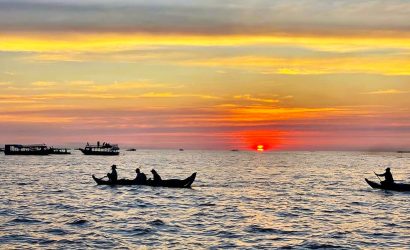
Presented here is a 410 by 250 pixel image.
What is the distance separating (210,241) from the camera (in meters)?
26.8

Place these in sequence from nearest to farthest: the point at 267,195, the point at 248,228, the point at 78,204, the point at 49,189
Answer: the point at 248,228 < the point at 78,204 < the point at 267,195 < the point at 49,189

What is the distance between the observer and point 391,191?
53688 mm

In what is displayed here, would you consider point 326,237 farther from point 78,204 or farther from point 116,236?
point 78,204

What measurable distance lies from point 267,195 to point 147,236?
25551mm

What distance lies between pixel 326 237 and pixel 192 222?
8.55 metres

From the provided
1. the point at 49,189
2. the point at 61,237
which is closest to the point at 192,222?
the point at 61,237

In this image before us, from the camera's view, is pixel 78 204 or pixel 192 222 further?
pixel 78 204

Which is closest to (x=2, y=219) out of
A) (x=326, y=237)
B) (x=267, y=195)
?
(x=326, y=237)

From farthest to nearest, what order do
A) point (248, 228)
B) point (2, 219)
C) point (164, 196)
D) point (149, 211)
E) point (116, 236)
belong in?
point (164, 196) < point (149, 211) < point (2, 219) < point (248, 228) < point (116, 236)

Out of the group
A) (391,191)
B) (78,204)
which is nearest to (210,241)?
(78,204)

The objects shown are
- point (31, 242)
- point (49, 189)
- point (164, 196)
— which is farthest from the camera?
point (49, 189)

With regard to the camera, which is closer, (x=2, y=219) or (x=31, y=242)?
(x=31, y=242)

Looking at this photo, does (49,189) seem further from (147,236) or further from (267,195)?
(147,236)

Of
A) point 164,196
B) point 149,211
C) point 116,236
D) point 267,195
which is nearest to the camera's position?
point 116,236
